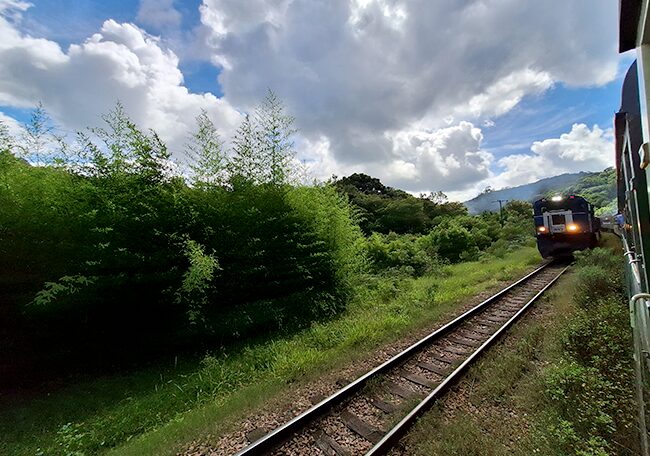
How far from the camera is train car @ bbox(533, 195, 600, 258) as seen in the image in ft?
38.7

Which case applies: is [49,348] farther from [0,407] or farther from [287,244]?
[287,244]

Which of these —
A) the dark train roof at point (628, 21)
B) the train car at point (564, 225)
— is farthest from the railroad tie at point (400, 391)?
the train car at point (564, 225)

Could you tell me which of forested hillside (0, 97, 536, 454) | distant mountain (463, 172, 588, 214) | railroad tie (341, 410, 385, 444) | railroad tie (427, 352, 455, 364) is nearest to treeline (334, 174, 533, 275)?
distant mountain (463, 172, 588, 214)

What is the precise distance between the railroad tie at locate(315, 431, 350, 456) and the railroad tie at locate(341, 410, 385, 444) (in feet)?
0.89

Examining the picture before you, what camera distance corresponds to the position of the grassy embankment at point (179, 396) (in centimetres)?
367

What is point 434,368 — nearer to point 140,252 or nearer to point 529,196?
point 140,252

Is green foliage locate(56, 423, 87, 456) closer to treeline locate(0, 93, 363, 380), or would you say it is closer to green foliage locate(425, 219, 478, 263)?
treeline locate(0, 93, 363, 380)

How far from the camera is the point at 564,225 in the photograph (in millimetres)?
12008

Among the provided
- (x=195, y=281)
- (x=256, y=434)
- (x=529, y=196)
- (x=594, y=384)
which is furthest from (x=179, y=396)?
(x=529, y=196)

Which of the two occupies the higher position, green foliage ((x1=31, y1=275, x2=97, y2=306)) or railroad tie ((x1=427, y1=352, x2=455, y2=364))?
green foliage ((x1=31, y1=275, x2=97, y2=306))

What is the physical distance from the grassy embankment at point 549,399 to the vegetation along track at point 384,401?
247mm

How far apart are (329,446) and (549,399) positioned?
2462 mm

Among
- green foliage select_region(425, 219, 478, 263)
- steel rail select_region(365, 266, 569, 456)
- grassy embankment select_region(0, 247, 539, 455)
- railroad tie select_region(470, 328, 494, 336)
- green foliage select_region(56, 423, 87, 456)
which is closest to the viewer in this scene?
steel rail select_region(365, 266, 569, 456)

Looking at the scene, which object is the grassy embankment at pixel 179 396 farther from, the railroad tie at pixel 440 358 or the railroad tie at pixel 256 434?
the railroad tie at pixel 440 358
